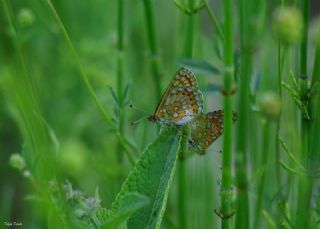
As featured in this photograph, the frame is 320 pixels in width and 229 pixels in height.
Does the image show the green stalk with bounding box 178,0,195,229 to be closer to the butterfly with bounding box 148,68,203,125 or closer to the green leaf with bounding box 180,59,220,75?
the butterfly with bounding box 148,68,203,125

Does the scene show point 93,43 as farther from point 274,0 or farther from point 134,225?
point 134,225

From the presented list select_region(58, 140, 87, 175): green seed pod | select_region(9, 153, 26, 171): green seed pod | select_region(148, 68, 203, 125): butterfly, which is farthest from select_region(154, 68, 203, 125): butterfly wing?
select_region(9, 153, 26, 171): green seed pod

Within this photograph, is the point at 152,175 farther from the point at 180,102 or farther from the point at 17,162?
the point at 17,162

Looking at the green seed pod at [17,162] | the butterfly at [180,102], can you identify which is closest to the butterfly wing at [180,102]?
the butterfly at [180,102]

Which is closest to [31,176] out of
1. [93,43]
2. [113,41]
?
[113,41]

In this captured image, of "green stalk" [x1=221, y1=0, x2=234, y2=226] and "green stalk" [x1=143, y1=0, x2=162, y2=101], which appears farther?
"green stalk" [x1=143, y1=0, x2=162, y2=101]

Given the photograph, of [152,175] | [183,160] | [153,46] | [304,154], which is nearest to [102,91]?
[153,46]

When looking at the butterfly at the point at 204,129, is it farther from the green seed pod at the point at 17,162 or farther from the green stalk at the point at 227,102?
the green seed pod at the point at 17,162
